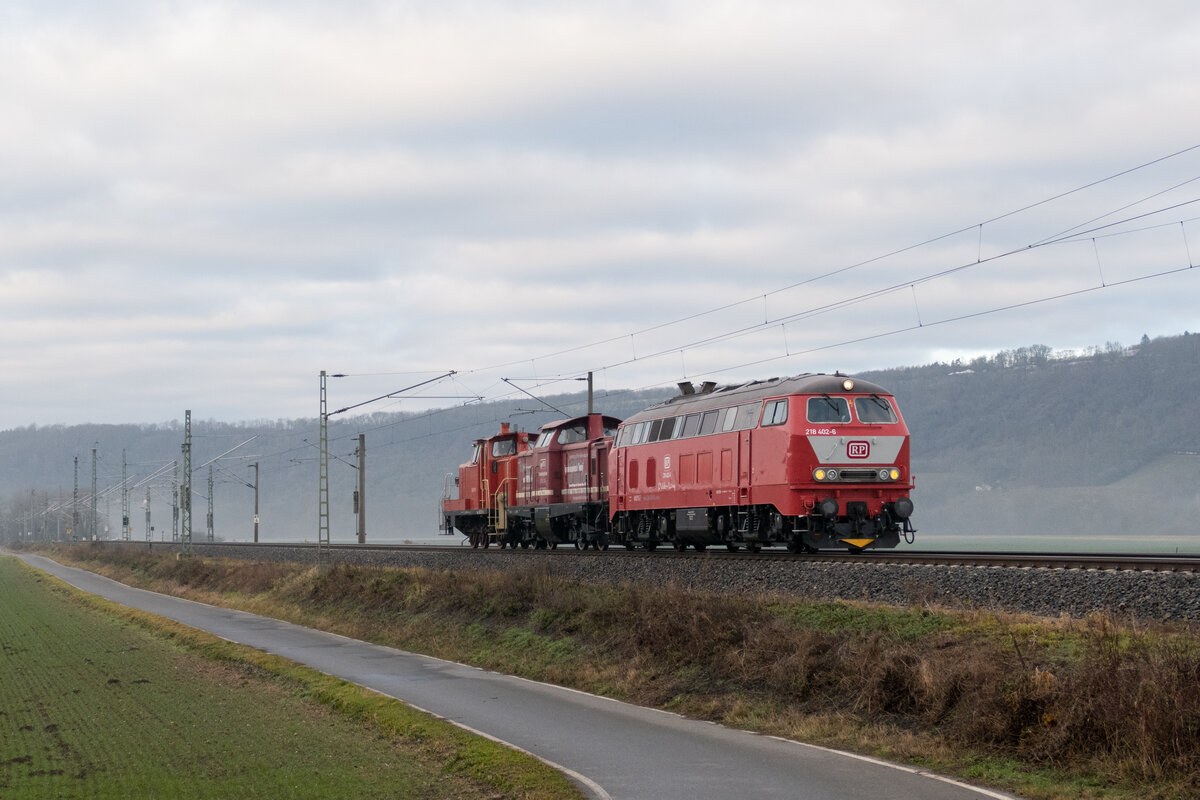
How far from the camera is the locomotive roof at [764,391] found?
32031mm

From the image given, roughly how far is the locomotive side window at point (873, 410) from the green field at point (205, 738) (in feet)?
51.6

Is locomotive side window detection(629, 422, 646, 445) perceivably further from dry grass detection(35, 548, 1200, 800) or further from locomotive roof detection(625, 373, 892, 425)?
dry grass detection(35, 548, 1200, 800)

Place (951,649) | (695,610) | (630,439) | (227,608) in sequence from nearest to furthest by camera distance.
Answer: (951,649) → (695,610) → (630,439) → (227,608)

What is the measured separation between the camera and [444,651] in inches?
1336

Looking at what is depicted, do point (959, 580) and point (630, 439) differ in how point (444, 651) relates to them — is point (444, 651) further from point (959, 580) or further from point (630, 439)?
point (959, 580)

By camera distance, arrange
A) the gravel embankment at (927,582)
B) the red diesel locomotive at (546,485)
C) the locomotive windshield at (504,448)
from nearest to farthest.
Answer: the gravel embankment at (927,582)
the red diesel locomotive at (546,485)
the locomotive windshield at (504,448)

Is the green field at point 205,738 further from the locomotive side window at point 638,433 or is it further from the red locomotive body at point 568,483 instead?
the red locomotive body at point 568,483

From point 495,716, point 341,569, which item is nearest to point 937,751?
point 495,716

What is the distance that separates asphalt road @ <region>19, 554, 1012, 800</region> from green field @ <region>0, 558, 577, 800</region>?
109cm

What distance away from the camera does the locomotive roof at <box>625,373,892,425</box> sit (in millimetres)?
32031

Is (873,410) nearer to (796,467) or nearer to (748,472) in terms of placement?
(796,467)

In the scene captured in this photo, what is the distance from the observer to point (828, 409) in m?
31.7

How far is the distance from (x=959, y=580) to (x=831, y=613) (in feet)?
8.91

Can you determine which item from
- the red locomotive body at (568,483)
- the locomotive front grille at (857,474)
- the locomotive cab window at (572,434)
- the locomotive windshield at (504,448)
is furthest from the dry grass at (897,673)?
the locomotive windshield at (504,448)
